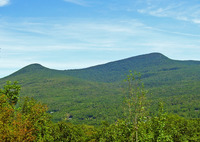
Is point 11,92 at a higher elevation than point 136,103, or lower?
lower

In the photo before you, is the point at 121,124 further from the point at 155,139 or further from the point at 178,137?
the point at 178,137

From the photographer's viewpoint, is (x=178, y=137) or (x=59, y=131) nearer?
(x=59, y=131)

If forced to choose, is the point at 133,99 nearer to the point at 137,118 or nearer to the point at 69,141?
the point at 137,118

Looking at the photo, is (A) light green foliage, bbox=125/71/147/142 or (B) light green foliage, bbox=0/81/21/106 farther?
(B) light green foliage, bbox=0/81/21/106

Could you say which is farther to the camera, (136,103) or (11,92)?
(11,92)

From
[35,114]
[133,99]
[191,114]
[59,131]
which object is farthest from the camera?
[191,114]

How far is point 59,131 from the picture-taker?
3791cm

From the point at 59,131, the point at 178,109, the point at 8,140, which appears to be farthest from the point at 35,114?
the point at 178,109

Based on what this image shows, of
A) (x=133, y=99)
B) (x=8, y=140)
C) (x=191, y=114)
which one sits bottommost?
(x=191, y=114)

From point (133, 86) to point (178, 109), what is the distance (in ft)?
606

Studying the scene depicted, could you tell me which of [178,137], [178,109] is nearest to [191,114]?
[178,109]

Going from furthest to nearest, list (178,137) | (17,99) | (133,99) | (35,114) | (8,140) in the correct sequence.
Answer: (17,99), (178,137), (35,114), (8,140), (133,99)

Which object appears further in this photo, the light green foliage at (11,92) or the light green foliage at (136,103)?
the light green foliage at (11,92)

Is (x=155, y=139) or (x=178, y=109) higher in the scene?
(x=155, y=139)
